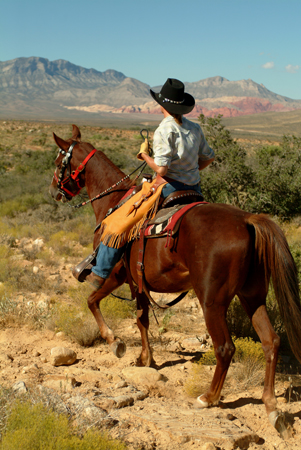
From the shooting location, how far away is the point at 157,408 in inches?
136

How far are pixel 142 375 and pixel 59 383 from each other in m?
0.90

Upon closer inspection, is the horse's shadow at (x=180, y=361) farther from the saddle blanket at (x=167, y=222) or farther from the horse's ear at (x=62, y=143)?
the horse's ear at (x=62, y=143)

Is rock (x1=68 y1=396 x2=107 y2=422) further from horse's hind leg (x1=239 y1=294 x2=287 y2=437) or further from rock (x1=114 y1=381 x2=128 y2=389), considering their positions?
horse's hind leg (x1=239 y1=294 x2=287 y2=437)

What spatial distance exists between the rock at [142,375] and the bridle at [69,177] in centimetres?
243

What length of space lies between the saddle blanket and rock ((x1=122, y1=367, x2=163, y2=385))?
4.94 ft

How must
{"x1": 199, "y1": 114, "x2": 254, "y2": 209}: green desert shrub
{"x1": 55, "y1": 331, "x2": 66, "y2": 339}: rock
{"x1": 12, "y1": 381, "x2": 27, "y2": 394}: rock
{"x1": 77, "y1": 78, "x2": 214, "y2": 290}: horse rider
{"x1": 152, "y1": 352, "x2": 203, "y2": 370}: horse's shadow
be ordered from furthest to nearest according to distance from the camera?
{"x1": 199, "y1": 114, "x2": 254, "y2": 209}: green desert shrub < {"x1": 55, "y1": 331, "x2": 66, "y2": 339}: rock < {"x1": 152, "y1": 352, "x2": 203, "y2": 370}: horse's shadow < {"x1": 77, "y1": 78, "x2": 214, "y2": 290}: horse rider < {"x1": 12, "y1": 381, "x2": 27, "y2": 394}: rock

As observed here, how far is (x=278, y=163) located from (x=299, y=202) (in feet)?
4.42

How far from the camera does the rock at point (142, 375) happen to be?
4105mm

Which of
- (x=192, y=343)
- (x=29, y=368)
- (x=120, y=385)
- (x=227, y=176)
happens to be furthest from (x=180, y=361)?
(x=227, y=176)

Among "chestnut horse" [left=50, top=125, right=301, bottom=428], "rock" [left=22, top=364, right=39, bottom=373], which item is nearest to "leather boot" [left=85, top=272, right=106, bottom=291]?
"chestnut horse" [left=50, top=125, right=301, bottom=428]

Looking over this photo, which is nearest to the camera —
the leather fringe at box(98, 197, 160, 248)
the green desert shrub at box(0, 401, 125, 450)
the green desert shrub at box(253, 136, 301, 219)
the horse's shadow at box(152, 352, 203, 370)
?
the green desert shrub at box(0, 401, 125, 450)

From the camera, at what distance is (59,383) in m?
3.73

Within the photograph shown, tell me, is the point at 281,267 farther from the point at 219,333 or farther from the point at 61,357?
the point at 61,357

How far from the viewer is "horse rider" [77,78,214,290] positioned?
12.3 ft
